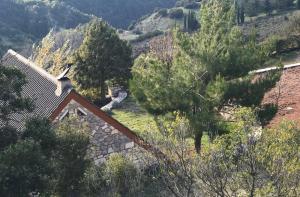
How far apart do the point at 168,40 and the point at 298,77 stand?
13146 millimetres

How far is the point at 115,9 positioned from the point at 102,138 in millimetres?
142397

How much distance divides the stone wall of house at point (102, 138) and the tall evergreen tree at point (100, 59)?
15.6 meters

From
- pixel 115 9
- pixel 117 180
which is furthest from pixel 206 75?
pixel 115 9

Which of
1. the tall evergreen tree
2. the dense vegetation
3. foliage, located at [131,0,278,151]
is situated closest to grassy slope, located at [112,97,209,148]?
the tall evergreen tree

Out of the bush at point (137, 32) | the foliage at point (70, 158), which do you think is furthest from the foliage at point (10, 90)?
the bush at point (137, 32)

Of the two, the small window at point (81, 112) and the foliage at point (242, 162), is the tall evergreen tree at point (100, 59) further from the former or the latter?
the foliage at point (242, 162)

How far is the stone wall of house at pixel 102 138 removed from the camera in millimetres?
19281

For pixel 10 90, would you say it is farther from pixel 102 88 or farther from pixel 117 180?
pixel 102 88

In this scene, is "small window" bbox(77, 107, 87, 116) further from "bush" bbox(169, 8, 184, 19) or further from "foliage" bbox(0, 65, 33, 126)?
"bush" bbox(169, 8, 184, 19)

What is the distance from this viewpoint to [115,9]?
15925 cm

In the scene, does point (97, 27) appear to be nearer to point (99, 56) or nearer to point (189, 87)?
point (99, 56)

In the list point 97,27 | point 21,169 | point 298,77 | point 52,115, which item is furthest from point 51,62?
point 21,169

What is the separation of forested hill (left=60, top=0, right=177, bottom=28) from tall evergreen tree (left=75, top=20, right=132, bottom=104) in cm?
11665

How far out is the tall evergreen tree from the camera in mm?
35031
